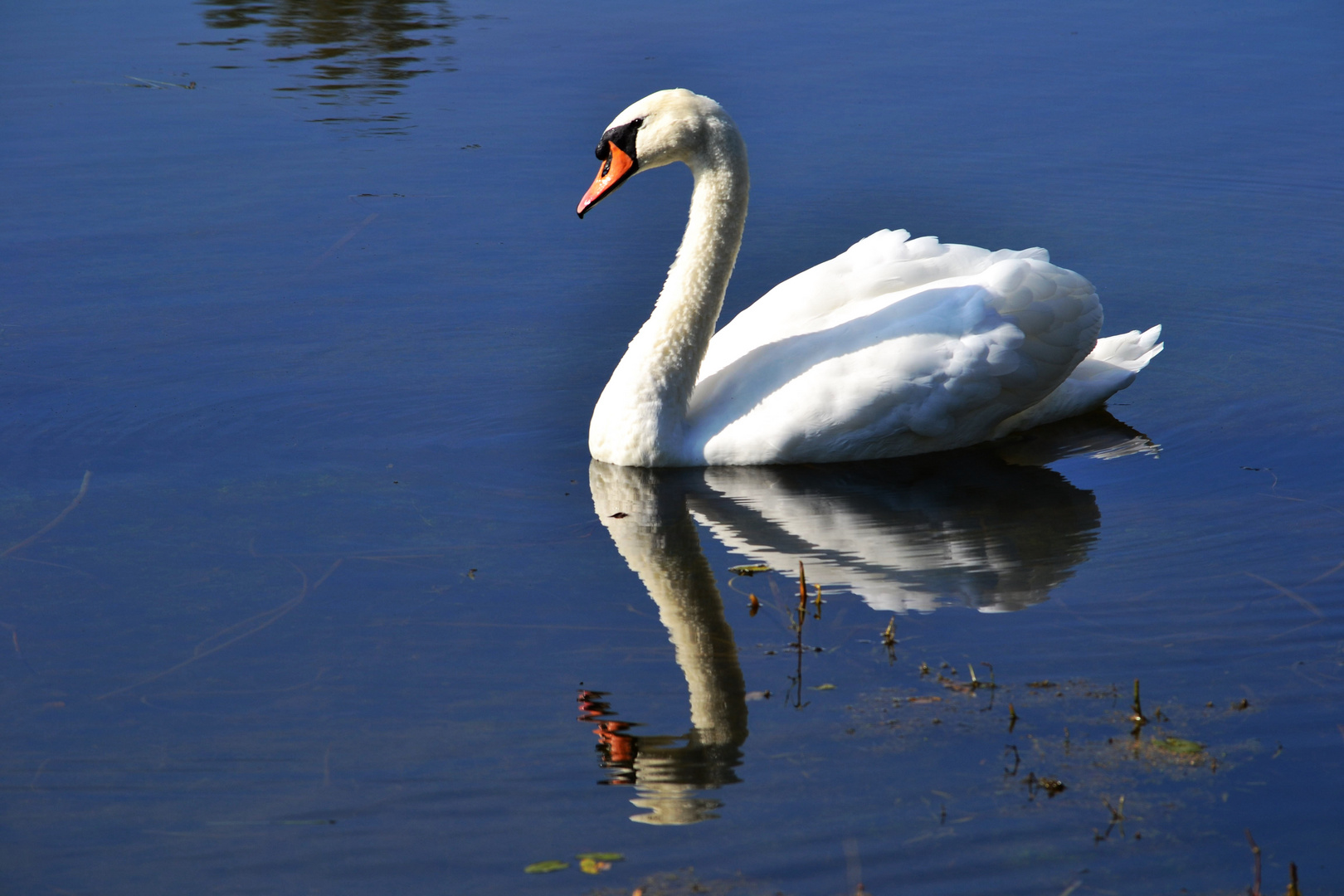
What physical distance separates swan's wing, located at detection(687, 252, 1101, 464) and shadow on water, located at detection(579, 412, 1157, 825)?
0.59ft

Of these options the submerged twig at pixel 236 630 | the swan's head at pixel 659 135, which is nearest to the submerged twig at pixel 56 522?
the submerged twig at pixel 236 630

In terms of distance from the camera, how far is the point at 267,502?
7.36 meters

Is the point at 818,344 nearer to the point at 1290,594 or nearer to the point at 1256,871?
the point at 1290,594

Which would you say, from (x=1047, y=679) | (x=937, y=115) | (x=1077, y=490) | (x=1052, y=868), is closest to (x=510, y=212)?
(x=937, y=115)

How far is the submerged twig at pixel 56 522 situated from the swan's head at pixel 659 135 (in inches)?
106

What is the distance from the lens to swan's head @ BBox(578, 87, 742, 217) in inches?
312

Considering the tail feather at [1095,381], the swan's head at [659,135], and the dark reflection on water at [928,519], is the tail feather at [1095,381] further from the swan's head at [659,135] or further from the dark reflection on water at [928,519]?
the swan's head at [659,135]

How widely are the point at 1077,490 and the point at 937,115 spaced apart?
277 inches

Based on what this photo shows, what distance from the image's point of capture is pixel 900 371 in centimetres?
761

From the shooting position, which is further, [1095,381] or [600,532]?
[1095,381]

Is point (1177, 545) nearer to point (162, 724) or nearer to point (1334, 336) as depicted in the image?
point (1334, 336)

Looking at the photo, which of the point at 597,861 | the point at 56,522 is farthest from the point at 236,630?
the point at 597,861

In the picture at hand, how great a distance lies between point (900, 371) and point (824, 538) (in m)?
1.05

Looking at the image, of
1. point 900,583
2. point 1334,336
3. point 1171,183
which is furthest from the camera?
point 1171,183
